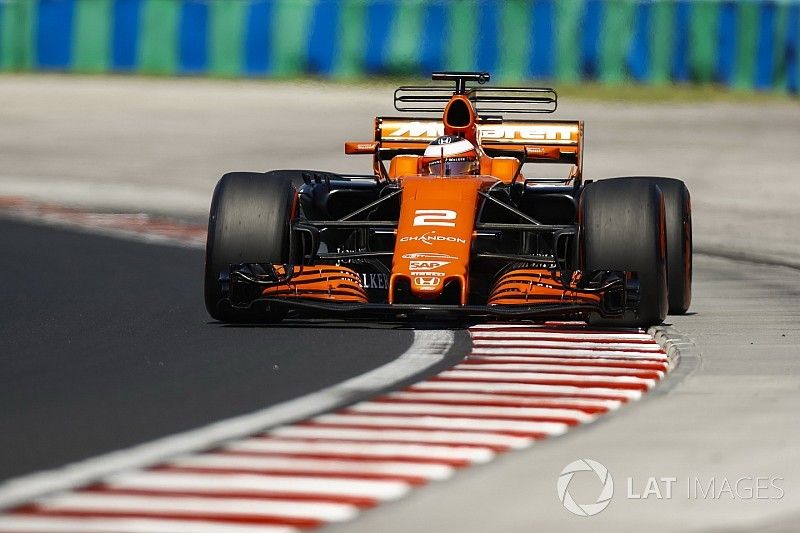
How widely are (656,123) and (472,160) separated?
25.2m

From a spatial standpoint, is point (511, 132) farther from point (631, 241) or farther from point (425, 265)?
point (425, 265)

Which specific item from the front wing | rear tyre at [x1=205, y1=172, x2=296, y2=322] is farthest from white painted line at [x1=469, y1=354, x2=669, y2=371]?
rear tyre at [x1=205, y1=172, x2=296, y2=322]

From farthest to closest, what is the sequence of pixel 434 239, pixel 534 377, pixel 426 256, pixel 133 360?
pixel 434 239, pixel 426 256, pixel 133 360, pixel 534 377

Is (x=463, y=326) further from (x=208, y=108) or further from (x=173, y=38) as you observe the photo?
(x=173, y=38)

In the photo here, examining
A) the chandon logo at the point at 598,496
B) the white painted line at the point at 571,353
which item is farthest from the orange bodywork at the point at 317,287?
the chandon logo at the point at 598,496

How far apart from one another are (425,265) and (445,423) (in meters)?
3.33

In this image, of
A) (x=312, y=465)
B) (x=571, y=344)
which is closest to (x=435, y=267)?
(x=571, y=344)

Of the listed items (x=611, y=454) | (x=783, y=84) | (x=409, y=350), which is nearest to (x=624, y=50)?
(x=783, y=84)

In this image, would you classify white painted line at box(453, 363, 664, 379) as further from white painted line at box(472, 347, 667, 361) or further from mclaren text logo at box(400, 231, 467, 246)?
mclaren text logo at box(400, 231, 467, 246)

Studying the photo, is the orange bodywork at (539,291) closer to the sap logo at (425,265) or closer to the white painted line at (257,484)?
the sap logo at (425,265)

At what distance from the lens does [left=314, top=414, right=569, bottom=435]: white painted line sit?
311 inches

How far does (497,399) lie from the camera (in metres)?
8.68

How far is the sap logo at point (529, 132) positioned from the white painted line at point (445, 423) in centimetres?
658

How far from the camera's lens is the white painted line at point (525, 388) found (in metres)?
8.87
